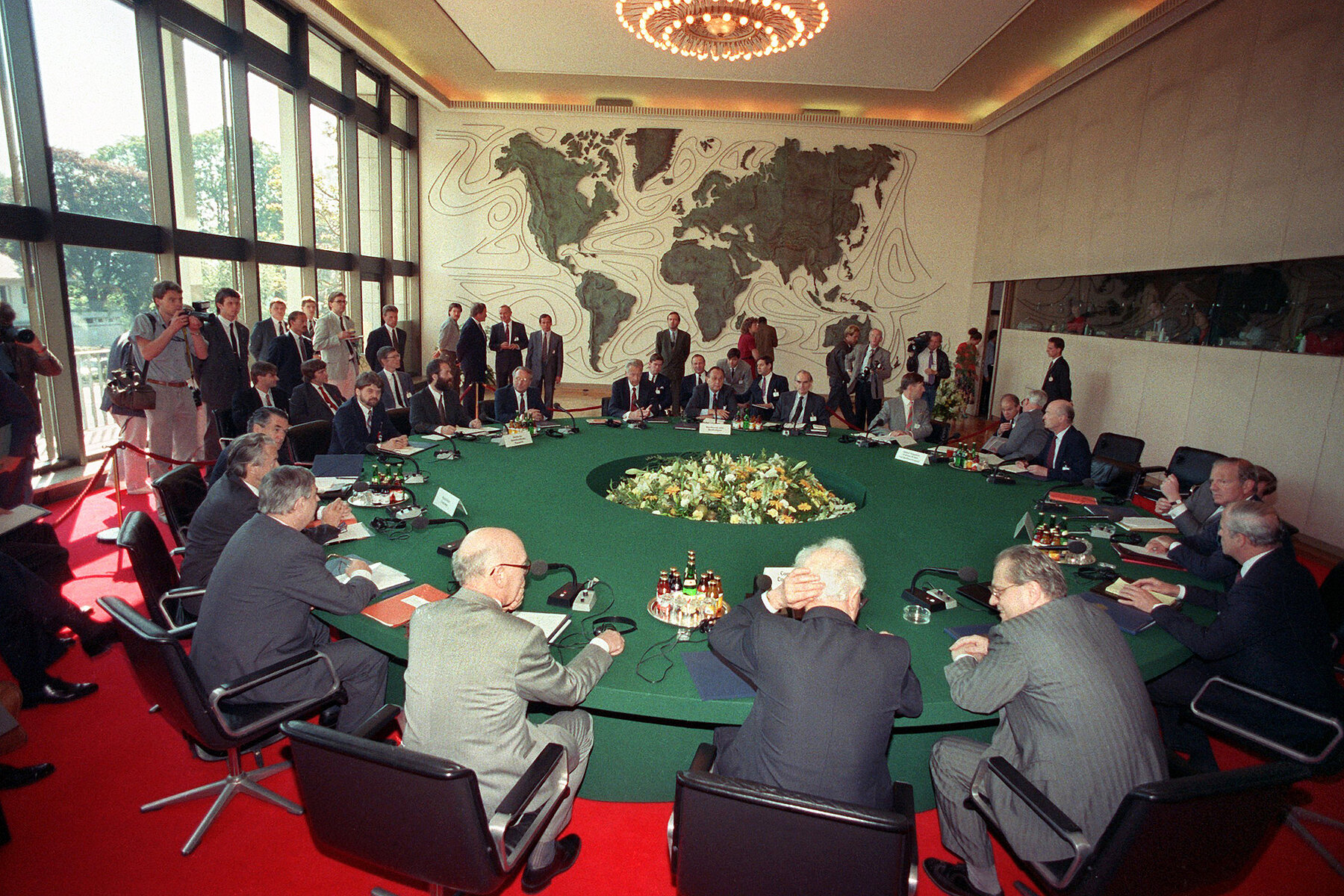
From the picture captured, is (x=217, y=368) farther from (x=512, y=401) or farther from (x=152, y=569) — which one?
(x=152, y=569)

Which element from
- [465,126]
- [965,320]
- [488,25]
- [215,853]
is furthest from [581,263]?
[215,853]

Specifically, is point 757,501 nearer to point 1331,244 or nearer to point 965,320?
point 1331,244

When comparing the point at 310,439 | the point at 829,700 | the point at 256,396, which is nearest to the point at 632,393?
the point at 310,439

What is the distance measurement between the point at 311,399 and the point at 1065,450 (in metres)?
6.37

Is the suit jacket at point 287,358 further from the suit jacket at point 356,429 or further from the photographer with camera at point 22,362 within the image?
the suit jacket at point 356,429

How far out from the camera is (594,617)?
2803 mm

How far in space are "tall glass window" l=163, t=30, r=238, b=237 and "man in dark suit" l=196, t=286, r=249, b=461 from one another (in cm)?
148

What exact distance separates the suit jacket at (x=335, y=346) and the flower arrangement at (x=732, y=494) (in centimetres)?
533

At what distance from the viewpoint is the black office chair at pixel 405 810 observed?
1.63m

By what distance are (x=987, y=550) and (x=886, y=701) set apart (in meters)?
2.23

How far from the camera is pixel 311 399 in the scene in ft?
19.9

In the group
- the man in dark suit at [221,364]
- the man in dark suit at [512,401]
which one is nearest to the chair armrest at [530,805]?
the man in dark suit at [512,401]

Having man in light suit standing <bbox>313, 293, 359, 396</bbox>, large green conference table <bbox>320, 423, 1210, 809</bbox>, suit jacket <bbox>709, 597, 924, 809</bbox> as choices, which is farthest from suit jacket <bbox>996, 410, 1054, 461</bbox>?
man in light suit standing <bbox>313, 293, 359, 396</bbox>

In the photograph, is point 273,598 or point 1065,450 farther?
point 1065,450
